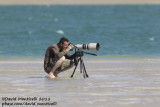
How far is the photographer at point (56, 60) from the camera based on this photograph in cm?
1496

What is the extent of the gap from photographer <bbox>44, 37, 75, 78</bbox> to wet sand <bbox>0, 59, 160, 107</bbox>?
24 cm

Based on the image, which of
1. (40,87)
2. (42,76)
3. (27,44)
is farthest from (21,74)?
(27,44)

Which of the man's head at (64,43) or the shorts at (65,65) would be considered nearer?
the man's head at (64,43)

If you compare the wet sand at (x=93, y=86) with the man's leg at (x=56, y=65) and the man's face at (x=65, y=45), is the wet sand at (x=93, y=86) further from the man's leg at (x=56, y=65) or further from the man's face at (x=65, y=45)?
the man's face at (x=65, y=45)

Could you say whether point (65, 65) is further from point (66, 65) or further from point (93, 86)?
point (93, 86)

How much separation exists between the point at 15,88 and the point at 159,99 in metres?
3.13

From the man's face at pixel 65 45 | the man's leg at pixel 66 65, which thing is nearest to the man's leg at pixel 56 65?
the man's leg at pixel 66 65

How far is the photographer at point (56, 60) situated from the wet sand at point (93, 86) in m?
0.24

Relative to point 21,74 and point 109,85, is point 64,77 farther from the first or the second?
point 109,85

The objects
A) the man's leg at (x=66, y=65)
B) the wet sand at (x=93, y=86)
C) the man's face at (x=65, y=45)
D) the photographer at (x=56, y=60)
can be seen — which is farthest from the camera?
the man's leg at (x=66, y=65)

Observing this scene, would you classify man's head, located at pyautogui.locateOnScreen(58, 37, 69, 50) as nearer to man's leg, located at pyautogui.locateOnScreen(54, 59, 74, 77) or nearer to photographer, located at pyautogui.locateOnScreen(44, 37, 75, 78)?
photographer, located at pyautogui.locateOnScreen(44, 37, 75, 78)

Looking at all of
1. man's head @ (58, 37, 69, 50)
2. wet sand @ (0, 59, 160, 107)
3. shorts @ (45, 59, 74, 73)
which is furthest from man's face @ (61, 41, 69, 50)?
wet sand @ (0, 59, 160, 107)

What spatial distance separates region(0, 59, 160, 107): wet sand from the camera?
11086 mm

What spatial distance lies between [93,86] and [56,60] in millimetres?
2172
